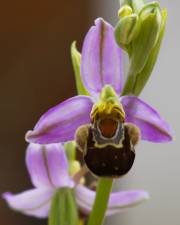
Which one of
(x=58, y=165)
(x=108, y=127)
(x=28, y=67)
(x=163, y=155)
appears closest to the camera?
(x=108, y=127)

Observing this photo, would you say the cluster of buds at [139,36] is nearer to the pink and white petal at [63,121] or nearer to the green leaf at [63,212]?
the pink and white petal at [63,121]

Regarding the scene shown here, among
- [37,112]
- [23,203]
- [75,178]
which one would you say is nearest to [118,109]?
[75,178]

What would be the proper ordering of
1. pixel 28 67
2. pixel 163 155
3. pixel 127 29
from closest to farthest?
pixel 127 29
pixel 28 67
pixel 163 155

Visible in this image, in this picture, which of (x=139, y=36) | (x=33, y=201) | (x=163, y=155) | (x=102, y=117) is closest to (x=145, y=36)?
(x=139, y=36)

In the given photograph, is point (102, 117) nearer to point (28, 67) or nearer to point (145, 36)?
point (145, 36)

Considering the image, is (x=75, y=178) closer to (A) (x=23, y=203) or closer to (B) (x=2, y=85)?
(A) (x=23, y=203)
